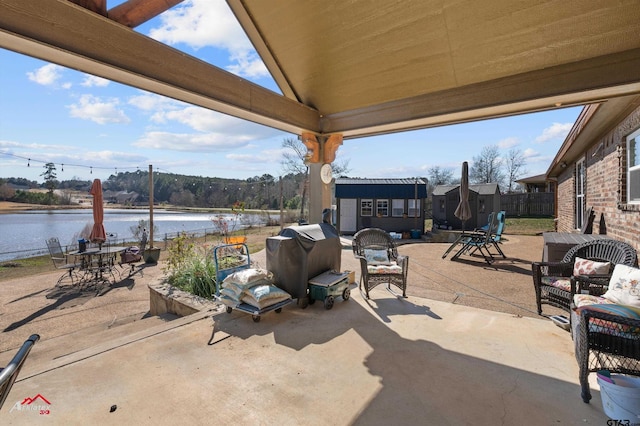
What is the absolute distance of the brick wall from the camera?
3.87 meters

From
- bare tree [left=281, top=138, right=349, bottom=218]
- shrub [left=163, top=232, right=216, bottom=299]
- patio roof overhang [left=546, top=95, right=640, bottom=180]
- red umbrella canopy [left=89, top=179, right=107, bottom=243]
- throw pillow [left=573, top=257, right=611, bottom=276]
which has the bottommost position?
shrub [left=163, top=232, right=216, bottom=299]

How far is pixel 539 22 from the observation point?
2.56 meters

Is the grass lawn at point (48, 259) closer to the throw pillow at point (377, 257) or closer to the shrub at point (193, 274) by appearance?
the shrub at point (193, 274)

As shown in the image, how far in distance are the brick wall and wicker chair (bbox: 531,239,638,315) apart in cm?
68

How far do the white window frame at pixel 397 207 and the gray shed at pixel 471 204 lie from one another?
306 centimetres

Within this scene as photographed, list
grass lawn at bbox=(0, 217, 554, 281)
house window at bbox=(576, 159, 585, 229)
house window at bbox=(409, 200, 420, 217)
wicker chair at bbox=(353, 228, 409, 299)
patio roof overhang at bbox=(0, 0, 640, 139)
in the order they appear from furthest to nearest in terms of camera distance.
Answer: house window at bbox=(409, 200, 420, 217) → grass lawn at bbox=(0, 217, 554, 281) → house window at bbox=(576, 159, 585, 229) → wicker chair at bbox=(353, 228, 409, 299) → patio roof overhang at bbox=(0, 0, 640, 139)

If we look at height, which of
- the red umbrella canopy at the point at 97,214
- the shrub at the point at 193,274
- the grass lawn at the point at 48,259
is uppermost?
the red umbrella canopy at the point at 97,214

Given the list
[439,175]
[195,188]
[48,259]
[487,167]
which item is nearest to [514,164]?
[487,167]

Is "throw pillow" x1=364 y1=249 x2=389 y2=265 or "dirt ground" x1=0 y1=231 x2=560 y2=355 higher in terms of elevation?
"throw pillow" x1=364 y1=249 x2=389 y2=265

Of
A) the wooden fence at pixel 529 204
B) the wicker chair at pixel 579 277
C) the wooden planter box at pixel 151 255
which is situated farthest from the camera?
the wooden fence at pixel 529 204

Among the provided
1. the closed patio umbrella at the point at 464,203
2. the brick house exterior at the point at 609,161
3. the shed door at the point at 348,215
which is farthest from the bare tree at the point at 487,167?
the brick house exterior at the point at 609,161

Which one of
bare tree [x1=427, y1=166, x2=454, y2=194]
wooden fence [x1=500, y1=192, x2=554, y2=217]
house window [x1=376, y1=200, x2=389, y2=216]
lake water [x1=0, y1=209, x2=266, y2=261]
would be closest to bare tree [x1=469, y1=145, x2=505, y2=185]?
bare tree [x1=427, y1=166, x2=454, y2=194]

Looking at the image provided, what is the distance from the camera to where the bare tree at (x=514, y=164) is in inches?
1367

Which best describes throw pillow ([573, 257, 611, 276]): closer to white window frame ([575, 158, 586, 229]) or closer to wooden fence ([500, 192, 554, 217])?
white window frame ([575, 158, 586, 229])
